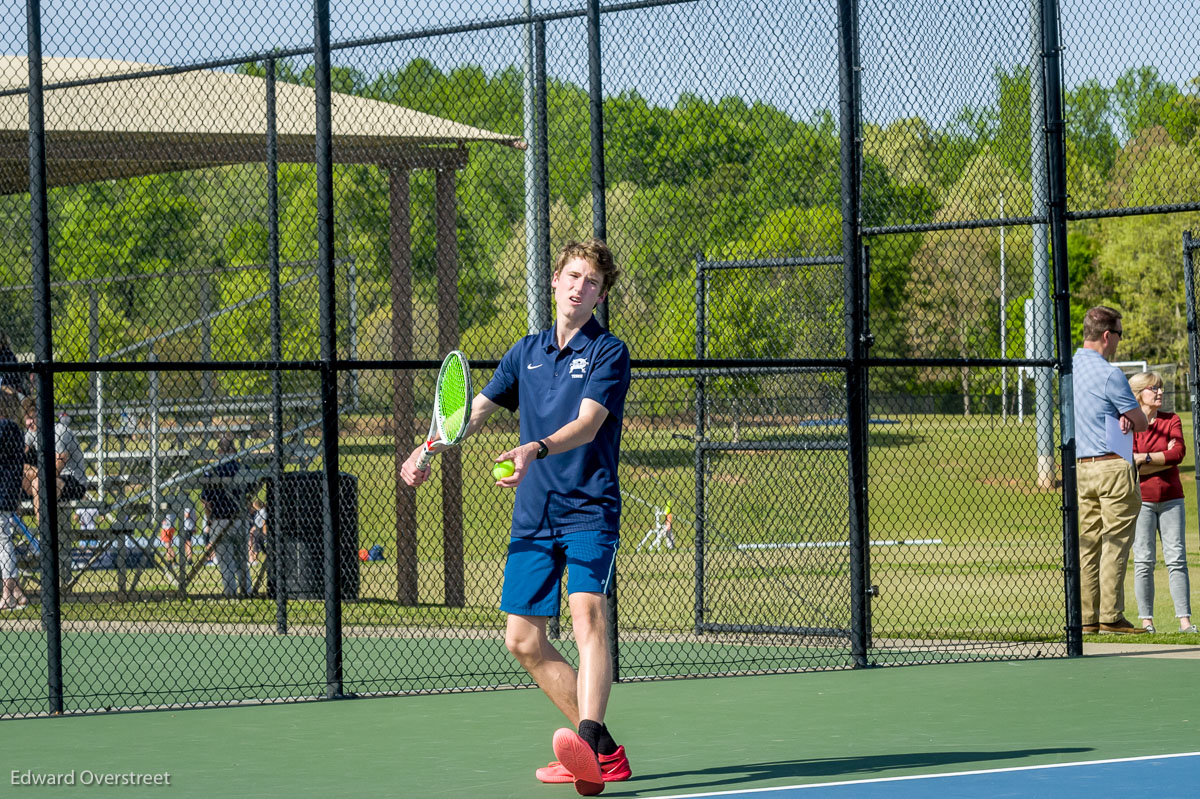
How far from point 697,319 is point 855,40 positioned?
6.28 ft

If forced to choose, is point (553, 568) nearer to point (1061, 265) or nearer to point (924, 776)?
point (924, 776)

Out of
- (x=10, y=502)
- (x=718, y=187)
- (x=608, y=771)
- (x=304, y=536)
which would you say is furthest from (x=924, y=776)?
(x=10, y=502)

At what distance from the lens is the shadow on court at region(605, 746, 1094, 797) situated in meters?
5.90

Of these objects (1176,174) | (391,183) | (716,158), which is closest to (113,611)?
(391,183)

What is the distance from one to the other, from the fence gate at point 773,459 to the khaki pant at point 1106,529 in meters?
1.44

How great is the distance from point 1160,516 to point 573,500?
18.8 ft

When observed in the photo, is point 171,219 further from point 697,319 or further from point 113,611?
point 697,319

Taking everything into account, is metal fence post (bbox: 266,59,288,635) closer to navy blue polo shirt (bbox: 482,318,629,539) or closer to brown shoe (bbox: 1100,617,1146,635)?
navy blue polo shirt (bbox: 482,318,629,539)

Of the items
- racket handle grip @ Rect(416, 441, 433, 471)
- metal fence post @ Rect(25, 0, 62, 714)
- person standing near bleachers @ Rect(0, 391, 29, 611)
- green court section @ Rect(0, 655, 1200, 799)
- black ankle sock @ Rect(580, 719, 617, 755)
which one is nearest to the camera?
black ankle sock @ Rect(580, 719, 617, 755)

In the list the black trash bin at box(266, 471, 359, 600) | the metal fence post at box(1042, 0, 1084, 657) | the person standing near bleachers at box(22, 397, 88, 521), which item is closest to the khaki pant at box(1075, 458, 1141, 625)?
the metal fence post at box(1042, 0, 1084, 657)

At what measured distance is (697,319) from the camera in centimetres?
1000

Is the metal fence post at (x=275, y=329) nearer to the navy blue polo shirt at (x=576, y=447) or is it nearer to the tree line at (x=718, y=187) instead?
the tree line at (x=718, y=187)

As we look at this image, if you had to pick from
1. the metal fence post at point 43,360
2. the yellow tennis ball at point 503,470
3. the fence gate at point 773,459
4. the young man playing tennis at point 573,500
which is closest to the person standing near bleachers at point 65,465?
the metal fence post at point 43,360

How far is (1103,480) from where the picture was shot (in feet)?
33.0
